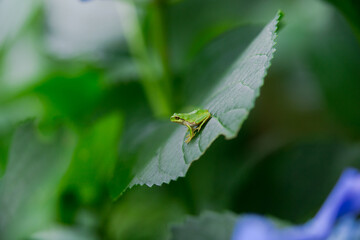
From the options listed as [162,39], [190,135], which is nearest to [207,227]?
[190,135]

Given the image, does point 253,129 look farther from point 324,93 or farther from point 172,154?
point 172,154

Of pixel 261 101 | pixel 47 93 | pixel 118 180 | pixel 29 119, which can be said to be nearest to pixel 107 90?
pixel 47 93

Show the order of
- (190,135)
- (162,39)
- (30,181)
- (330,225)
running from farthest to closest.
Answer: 1. (162,39)
2. (30,181)
3. (190,135)
4. (330,225)

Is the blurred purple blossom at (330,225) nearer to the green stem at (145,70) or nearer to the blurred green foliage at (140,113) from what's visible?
the blurred green foliage at (140,113)

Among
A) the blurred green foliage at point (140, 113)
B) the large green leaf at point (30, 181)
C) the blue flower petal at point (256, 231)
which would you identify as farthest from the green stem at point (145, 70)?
the blue flower petal at point (256, 231)

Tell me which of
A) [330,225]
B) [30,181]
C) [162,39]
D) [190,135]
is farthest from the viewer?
[162,39]

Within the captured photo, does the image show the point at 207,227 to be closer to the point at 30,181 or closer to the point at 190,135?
the point at 190,135

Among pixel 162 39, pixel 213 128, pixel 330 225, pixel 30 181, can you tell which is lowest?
pixel 330 225

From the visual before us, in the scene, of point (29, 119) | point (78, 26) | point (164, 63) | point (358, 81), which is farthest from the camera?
point (78, 26)
